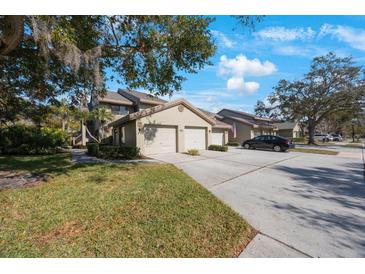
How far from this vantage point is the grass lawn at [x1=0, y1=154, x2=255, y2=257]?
2.84 metres

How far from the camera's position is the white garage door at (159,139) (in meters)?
13.5

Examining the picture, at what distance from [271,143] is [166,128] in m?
10.2

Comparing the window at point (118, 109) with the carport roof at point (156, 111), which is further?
the window at point (118, 109)

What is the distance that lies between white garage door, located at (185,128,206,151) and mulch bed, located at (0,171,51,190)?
1053 centimetres

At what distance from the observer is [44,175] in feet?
22.9

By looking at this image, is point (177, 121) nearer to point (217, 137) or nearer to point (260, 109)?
point (217, 137)

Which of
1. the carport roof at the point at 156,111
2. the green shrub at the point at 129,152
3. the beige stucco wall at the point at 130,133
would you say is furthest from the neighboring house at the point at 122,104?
the green shrub at the point at 129,152

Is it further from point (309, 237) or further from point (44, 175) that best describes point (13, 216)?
point (309, 237)

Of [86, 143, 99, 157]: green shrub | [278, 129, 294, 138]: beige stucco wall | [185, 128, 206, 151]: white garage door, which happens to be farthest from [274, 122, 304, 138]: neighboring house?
[86, 143, 99, 157]: green shrub

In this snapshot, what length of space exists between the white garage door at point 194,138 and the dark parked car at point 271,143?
18.0 ft

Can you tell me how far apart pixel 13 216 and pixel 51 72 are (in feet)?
17.7

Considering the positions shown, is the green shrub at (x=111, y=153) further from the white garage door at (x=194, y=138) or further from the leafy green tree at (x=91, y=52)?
the white garage door at (x=194, y=138)
